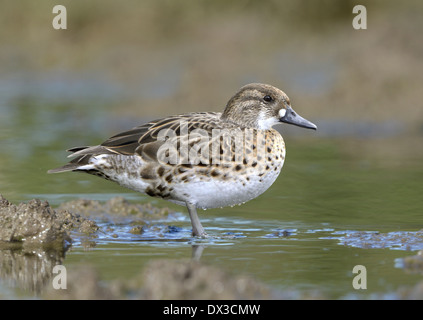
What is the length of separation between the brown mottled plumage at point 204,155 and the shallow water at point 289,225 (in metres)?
0.40

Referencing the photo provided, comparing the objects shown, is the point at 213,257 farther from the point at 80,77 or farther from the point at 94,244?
the point at 80,77

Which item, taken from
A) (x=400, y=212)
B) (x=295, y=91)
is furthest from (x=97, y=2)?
(x=400, y=212)

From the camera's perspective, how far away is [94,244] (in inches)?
275

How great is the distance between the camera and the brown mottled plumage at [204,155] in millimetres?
7250

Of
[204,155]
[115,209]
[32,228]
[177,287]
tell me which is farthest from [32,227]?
[177,287]

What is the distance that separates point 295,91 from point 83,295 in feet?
37.0

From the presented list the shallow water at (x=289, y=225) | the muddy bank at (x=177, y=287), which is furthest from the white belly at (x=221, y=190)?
the muddy bank at (x=177, y=287)

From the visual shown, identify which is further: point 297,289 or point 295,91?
point 295,91

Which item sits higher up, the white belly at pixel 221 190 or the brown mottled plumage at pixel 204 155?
the brown mottled plumage at pixel 204 155

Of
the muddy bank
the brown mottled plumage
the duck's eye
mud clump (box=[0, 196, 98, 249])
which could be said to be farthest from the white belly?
the muddy bank

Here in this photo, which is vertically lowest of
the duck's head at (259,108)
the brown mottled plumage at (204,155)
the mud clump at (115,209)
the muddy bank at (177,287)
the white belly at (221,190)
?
the muddy bank at (177,287)

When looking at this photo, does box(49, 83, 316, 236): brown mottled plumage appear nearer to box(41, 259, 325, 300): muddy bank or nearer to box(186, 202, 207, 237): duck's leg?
box(186, 202, 207, 237): duck's leg

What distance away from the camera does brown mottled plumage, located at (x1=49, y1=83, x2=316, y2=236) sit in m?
7.25

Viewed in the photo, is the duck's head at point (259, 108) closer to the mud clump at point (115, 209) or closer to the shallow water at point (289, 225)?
the shallow water at point (289, 225)
